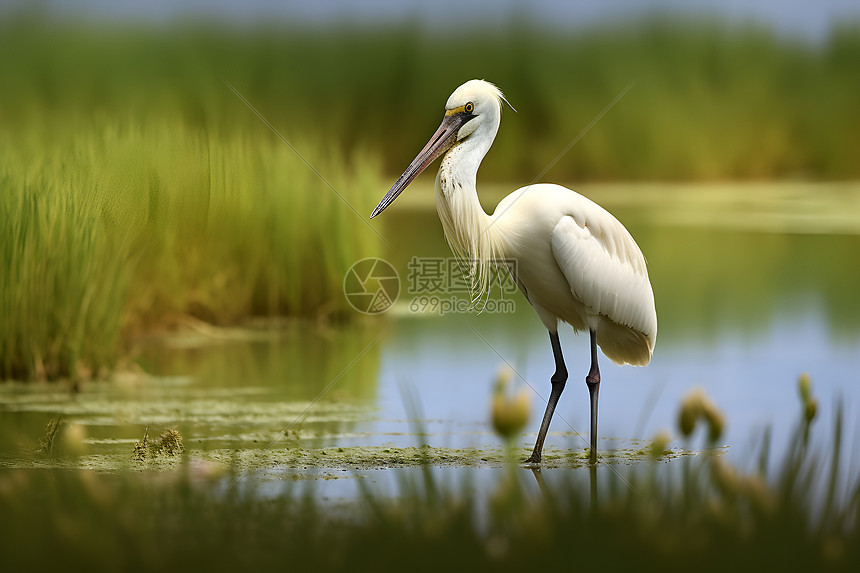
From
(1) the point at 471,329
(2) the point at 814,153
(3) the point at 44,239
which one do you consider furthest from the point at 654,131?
(3) the point at 44,239

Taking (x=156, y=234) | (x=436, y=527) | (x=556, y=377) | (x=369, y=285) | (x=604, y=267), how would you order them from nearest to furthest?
(x=436, y=527) → (x=604, y=267) → (x=556, y=377) → (x=156, y=234) → (x=369, y=285)

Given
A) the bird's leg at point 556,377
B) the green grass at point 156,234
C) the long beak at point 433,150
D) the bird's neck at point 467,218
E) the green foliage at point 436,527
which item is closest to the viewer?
the green foliage at point 436,527

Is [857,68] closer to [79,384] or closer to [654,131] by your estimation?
[654,131]

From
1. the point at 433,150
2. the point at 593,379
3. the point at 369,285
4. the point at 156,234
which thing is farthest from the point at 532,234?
the point at 369,285

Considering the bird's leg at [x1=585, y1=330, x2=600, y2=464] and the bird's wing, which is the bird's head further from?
the bird's leg at [x1=585, y1=330, x2=600, y2=464]

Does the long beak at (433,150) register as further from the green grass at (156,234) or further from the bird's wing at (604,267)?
the green grass at (156,234)

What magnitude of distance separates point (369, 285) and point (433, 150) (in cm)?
447

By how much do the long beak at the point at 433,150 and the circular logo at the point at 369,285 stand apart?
161 inches

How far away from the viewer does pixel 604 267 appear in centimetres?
621

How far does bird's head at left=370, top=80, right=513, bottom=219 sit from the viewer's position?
6.05 meters

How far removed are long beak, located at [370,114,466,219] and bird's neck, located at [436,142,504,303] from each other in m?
0.10

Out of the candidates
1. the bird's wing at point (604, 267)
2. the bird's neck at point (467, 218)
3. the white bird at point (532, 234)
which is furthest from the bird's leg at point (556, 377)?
the bird's neck at point (467, 218)

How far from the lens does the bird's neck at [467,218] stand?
5949mm

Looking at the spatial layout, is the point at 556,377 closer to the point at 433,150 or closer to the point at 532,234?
the point at 532,234
